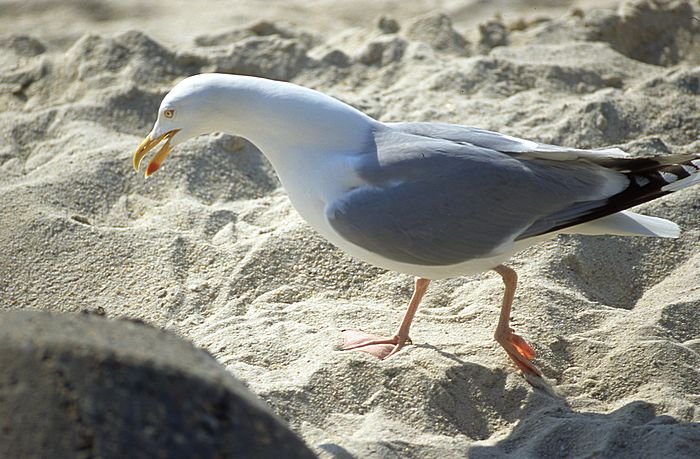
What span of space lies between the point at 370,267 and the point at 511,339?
2.87 ft

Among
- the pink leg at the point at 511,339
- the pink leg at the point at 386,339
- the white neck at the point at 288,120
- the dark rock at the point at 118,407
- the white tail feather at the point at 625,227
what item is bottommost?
the pink leg at the point at 386,339

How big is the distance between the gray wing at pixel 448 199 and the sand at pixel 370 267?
43 centimetres

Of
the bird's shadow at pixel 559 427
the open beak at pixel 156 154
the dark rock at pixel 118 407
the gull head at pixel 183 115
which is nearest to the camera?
the dark rock at pixel 118 407

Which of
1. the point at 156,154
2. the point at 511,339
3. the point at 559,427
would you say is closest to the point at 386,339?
the point at 511,339

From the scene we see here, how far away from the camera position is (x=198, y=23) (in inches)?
267

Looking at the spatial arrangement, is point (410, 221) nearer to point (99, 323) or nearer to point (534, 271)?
point (534, 271)

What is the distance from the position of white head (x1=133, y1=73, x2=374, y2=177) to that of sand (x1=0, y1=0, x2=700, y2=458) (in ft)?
2.33

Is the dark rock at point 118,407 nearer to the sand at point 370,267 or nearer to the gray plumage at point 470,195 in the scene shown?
the sand at point 370,267

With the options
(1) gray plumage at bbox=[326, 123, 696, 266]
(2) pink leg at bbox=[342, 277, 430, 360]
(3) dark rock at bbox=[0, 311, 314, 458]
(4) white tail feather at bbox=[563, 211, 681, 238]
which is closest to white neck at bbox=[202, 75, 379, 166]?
(1) gray plumage at bbox=[326, 123, 696, 266]

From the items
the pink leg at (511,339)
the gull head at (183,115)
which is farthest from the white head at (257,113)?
the pink leg at (511,339)

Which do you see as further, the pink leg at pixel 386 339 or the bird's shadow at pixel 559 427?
the pink leg at pixel 386 339

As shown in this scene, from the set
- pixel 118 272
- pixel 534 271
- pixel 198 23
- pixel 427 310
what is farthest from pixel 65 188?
pixel 198 23

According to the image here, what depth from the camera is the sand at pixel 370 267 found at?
3.17 meters

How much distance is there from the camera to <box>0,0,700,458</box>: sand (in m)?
3.17
